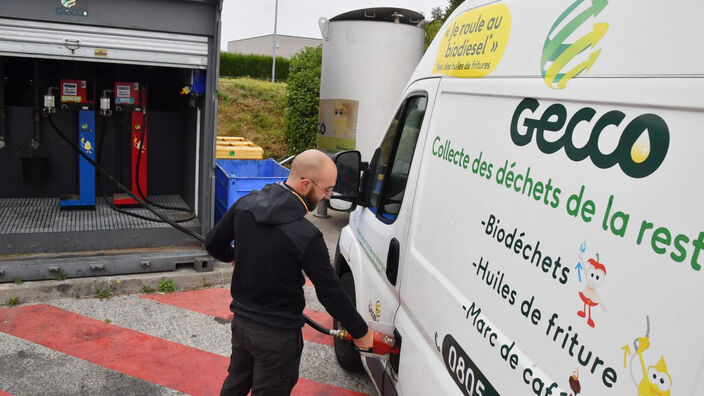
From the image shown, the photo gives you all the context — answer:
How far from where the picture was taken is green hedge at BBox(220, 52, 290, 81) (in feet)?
99.5

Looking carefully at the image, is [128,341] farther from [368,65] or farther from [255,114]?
[255,114]

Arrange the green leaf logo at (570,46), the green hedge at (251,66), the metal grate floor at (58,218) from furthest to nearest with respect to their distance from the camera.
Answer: the green hedge at (251,66) → the metal grate floor at (58,218) → the green leaf logo at (570,46)

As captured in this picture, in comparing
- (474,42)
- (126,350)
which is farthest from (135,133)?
(474,42)

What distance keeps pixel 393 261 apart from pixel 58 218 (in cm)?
508

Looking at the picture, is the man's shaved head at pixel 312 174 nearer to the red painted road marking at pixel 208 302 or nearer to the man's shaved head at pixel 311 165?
the man's shaved head at pixel 311 165

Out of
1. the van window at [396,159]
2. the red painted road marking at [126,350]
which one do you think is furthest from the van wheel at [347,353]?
the van window at [396,159]

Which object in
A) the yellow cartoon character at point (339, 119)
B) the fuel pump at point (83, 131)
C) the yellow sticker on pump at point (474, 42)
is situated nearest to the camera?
the yellow sticker on pump at point (474, 42)

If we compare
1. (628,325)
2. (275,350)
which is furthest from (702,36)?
(275,350)

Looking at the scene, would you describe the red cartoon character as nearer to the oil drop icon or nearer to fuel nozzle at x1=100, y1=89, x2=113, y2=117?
the oil drop icon

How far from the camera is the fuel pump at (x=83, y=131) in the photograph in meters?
6.93

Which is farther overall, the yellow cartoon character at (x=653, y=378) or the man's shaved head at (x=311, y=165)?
the man's shaved head at (x=311, y=165)

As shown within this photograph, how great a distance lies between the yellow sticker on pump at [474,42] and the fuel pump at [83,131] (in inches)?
210

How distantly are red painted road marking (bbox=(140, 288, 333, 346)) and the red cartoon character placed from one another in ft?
13.2

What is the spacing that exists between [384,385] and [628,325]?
6.47ft
